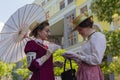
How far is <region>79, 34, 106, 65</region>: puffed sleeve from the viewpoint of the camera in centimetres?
448

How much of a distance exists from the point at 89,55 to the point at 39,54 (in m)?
0.85

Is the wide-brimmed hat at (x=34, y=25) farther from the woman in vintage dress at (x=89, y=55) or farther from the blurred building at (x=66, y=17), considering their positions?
the blurred building at (x=66, y=17)

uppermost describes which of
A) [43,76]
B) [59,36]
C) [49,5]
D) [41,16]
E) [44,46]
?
[49,5]

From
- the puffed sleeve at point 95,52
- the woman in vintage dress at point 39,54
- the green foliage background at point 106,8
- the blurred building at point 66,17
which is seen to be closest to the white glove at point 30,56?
the woman in vintage dress at point 39,54

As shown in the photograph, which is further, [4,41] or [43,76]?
[4,41]

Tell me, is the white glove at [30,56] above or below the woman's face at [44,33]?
below

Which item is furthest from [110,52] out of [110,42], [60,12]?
[60,12]

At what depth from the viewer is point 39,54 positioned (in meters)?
5.11

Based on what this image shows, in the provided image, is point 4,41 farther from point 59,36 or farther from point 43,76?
point 59,36

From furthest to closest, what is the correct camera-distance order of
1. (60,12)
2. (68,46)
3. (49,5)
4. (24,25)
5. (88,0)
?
(49,5) < (60,12) < (68,46) < (88,0) < (24,25)

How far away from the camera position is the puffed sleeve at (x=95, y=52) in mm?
4484

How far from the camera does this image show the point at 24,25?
551 centimetres

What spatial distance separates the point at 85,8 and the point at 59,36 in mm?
10533

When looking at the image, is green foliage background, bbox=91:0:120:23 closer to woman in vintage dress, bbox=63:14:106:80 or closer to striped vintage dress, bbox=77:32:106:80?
woman in vintage dress, bbox=63:14:106:80
